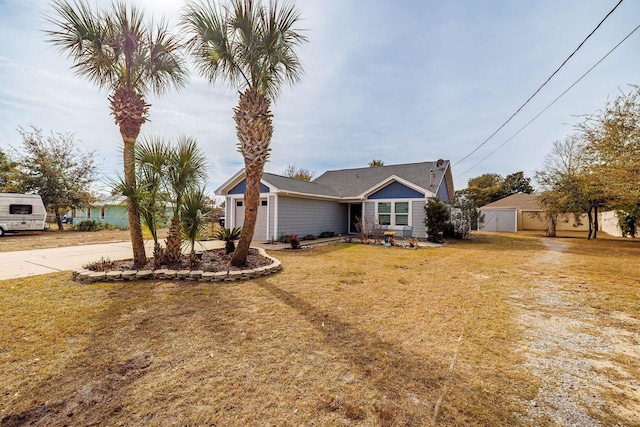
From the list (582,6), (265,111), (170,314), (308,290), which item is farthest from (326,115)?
(170,314)

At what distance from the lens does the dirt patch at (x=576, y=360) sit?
2168mm

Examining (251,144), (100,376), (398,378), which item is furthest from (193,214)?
(398,378)

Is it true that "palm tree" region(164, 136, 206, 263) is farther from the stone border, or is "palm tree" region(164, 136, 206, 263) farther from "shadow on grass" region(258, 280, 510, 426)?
"shadow on grass" region(258, 280, 510, 426)

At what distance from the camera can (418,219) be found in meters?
14.5

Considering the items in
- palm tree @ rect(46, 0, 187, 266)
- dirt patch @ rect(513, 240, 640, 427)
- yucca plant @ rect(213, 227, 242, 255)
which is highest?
palm tree @ rect(46, 0, 187, 266)

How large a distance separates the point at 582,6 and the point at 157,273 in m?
12.6

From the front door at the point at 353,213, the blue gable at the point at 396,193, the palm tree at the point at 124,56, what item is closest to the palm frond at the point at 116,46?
the palm tree at the point at 124,56

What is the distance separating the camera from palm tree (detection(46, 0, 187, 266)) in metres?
5.65

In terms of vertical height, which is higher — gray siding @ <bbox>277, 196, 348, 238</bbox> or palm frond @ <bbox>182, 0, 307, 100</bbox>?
palm frond @ <bbox>182, 0, 307, 100</bbox>

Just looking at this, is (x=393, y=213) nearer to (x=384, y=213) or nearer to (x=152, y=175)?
(x=384, y=213)

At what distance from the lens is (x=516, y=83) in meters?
10.5

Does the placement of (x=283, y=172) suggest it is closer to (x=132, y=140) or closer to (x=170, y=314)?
(x=132, y=140)

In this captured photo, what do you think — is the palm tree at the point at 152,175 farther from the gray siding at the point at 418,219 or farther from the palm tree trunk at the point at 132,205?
the gray siding at the point at 418,219

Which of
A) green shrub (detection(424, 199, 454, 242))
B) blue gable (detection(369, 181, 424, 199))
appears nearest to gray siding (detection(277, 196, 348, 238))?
blue gable (detection(369, 181, 424, 199))
